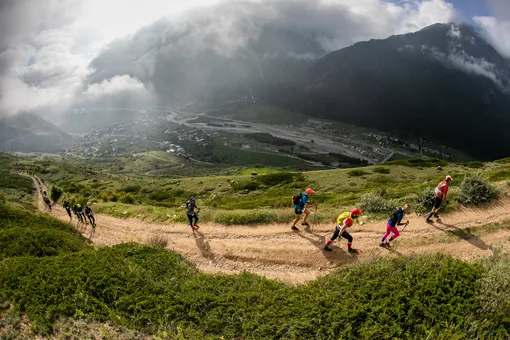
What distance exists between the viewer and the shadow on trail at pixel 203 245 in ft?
68.1

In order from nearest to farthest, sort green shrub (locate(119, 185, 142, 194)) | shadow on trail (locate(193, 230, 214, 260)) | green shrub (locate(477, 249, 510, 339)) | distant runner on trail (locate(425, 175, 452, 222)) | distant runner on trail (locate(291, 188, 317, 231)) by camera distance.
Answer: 1. green shrub (locate(477, 249, 510, 339))
2. distant runner on trail (locate(425, 175, 452, 222))
3. distant runner on trail (locate(291, 188, 317, 231))
4. shadow on trail (locate(193, 230, 214, 260))
5. green shrub (locate(119, 185, 142, 194))

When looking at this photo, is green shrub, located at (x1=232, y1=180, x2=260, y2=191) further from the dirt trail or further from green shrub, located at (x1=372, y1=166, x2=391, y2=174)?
the dirt trail

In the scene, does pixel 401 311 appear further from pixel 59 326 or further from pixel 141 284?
pixel 59 326

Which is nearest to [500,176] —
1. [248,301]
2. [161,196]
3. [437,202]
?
[437,202]

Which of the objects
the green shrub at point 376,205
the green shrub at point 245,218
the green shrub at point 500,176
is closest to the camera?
the green shrub at point 376,205

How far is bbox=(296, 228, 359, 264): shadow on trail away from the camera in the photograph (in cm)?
1734

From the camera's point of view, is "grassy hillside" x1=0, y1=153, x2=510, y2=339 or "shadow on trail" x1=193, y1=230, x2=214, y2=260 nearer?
"grassy hillside" x1=0, y1=153, x2=510, y2=339

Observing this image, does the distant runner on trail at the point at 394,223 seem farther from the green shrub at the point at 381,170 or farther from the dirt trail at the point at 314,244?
the green shrub at the point at 381,170

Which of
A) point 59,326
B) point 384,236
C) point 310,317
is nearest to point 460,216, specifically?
point 384,236

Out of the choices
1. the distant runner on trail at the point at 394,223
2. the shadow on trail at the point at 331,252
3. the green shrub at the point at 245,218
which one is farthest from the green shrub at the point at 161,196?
the distant runner on trail at the point at 394,223

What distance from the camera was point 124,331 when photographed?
11.2 metres

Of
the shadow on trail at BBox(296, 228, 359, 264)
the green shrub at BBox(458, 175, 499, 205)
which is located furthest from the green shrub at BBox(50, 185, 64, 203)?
the green shrub at BBox(458, 175, 499, 205)

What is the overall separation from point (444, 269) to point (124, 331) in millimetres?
13824

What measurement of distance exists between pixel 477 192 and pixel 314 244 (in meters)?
13.1
